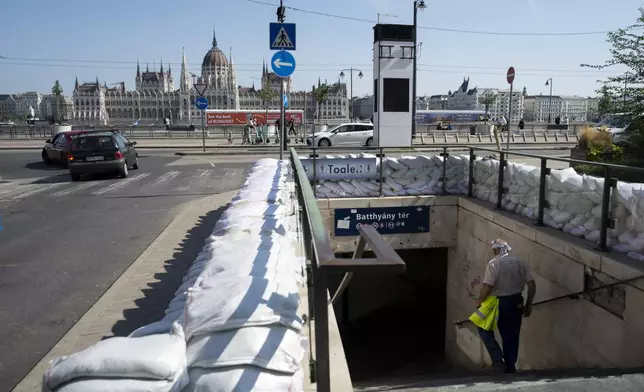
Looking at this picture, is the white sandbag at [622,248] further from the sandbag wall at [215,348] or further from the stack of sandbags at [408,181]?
the stack of sandbags at [408,181]

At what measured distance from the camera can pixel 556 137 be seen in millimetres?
35094

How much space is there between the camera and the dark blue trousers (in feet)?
17.9

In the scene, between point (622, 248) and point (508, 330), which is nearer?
point (622, 248)

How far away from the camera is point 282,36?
10047 mm

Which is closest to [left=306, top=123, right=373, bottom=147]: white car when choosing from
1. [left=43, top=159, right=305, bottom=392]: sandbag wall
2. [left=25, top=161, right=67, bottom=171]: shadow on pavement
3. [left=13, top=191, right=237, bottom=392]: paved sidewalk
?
[left=25, top=161, right=67, bottom=171]: shadow on pavement

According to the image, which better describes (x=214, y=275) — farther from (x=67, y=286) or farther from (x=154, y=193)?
(x=154, y=193)

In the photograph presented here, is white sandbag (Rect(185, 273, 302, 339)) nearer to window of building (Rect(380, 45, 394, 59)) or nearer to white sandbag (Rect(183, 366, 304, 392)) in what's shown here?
white sandbag (Rect(183, 366, 304, 392))

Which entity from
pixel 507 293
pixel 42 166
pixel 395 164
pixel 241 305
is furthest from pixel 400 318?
pixel 42 166

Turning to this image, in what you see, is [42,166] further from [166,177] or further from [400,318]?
[400,318]

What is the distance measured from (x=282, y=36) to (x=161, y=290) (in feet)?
21.5

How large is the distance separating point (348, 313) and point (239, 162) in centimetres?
1100

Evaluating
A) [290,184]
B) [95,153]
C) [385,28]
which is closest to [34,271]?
[290,184]

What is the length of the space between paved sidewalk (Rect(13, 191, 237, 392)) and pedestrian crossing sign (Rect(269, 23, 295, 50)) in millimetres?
4241

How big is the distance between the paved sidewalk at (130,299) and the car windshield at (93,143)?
9.03 meters
